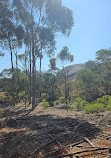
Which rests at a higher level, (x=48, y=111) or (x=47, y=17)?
(x=47, y=17)

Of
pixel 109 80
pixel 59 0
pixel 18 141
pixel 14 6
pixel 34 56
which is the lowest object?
pixel 18 141

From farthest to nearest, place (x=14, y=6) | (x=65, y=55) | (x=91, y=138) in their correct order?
(x=65, y=55), (x=14, y=6), (x=91, y=138)

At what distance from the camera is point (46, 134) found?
181 inches

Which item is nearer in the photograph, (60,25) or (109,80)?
(60,25)

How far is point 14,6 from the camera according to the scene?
10.6 metres

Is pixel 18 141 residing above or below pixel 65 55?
below

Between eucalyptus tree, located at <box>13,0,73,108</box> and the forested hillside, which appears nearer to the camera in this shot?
the forested hillside

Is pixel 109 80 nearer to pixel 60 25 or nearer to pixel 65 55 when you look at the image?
pixel 65 55

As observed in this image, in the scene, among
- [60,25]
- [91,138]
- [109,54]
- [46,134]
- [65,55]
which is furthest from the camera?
[65,55]

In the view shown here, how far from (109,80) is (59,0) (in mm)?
14086

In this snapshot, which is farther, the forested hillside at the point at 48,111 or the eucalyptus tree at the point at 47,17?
the eucalyptus tree at the point at 47,17

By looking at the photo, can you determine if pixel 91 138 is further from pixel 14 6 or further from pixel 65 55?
pixel 65 55

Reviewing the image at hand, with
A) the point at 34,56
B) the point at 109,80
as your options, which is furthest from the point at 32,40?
the point at 109,80

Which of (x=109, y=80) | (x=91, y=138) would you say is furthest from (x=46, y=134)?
(x=109, y=80)
